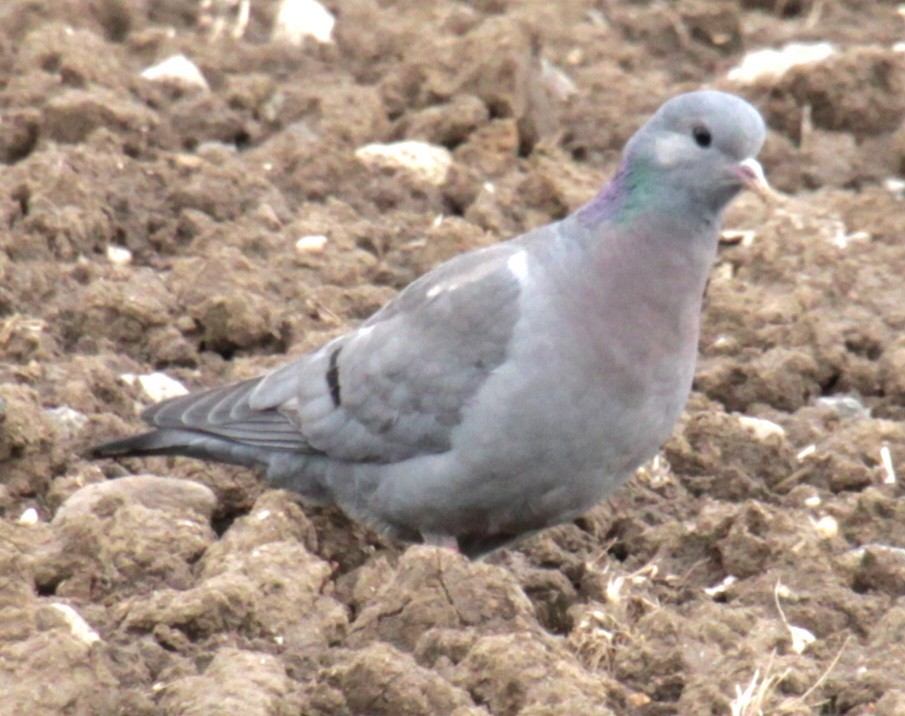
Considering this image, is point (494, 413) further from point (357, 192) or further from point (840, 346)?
point (357, 192)

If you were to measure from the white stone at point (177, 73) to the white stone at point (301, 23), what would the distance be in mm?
625

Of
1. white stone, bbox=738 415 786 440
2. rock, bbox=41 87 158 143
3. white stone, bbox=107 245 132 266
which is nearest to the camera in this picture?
white stone, bbox=738 415 786 440

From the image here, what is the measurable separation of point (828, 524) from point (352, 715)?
1.73 m

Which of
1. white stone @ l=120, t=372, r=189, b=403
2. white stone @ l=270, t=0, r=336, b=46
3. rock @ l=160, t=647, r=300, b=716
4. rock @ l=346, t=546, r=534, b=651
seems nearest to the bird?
white stone @ l=120, t=372, r=189, b=403

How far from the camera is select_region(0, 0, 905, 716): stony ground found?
4113 mm

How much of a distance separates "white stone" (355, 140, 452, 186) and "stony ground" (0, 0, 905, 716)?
0.14 feet

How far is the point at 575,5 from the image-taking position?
28.3ft

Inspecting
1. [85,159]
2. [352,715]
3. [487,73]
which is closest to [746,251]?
[487,73]

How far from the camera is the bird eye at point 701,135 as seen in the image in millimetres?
4914

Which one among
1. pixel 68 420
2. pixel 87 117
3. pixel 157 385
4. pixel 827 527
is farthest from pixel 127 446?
pixel 87 117

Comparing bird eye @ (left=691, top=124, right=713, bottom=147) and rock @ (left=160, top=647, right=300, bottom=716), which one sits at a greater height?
bird eye @ (left=691, top=124, right=713, bottom=147)

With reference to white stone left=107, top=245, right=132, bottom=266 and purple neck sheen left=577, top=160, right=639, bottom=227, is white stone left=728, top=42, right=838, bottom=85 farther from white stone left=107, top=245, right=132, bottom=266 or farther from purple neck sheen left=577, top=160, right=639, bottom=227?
purple neck sheen left=577, top=160, right=639, bottom=227

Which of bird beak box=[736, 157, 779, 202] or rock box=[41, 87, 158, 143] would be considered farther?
rock box=[41, 87, 158, 143]

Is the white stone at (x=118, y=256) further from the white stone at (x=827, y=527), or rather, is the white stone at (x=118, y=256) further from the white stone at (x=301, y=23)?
the white stone at (x=827, y=527)
